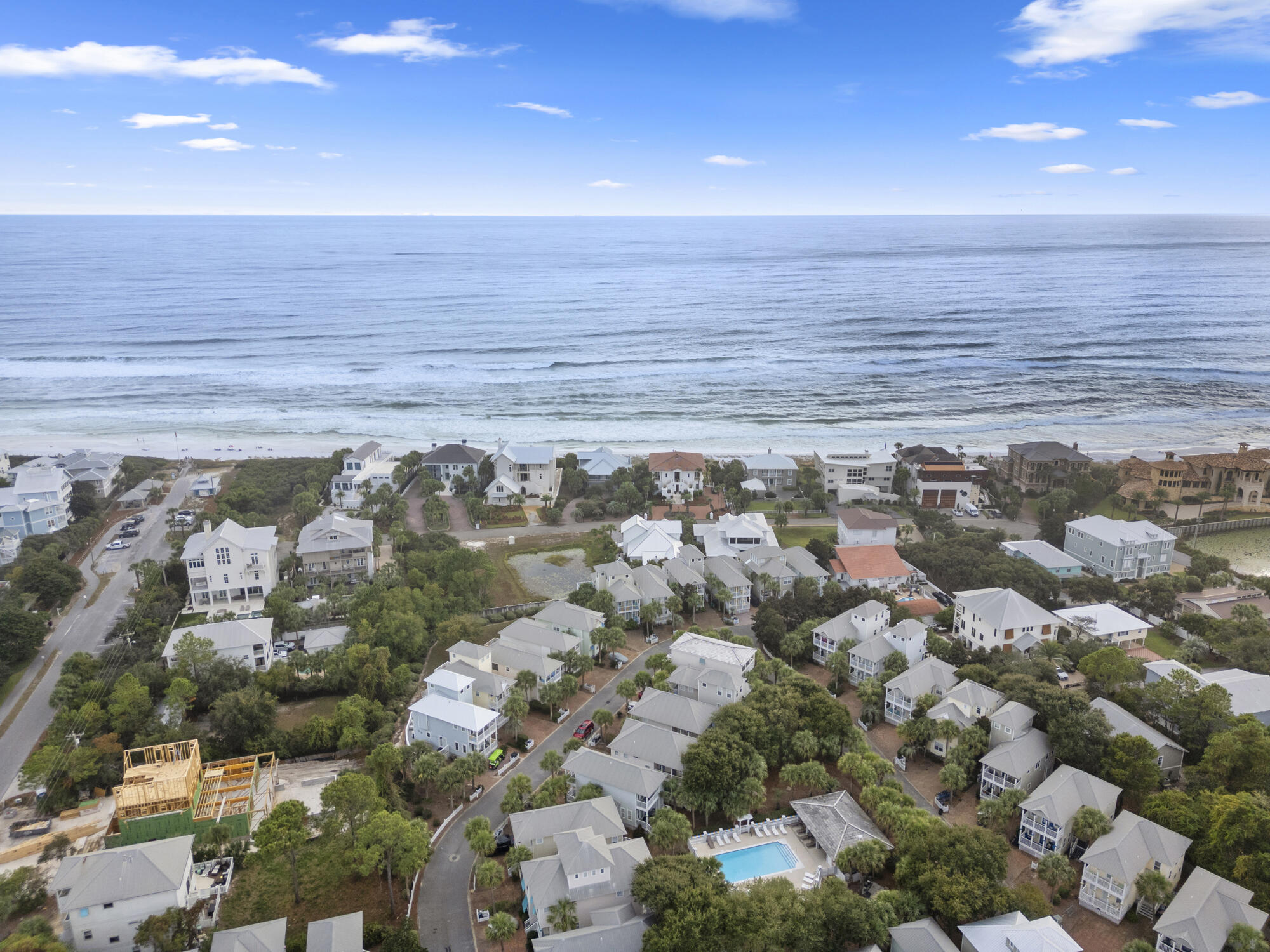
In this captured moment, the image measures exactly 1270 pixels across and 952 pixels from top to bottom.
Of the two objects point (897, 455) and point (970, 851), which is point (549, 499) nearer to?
point (897, 455)

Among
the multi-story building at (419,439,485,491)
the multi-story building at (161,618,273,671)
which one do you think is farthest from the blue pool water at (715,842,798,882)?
the multi-story building at (419,439,485,491)

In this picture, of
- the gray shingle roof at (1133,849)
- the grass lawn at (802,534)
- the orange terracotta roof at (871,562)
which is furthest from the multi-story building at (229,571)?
the gray shingle roof at (1133,849)

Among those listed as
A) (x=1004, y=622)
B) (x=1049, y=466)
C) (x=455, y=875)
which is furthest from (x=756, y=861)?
(x=1049, y=466)

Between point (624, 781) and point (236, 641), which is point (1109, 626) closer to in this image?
point (624, 781)

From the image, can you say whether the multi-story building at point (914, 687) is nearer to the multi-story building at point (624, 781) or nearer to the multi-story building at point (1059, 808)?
the multi-story building at point (1059, 808)

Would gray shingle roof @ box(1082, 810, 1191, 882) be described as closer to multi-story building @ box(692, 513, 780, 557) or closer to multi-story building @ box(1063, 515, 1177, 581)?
multi-story building @ box(1063, 515, 1177, 581)

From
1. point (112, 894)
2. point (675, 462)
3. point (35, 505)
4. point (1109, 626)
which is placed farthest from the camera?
point (675, 462)
